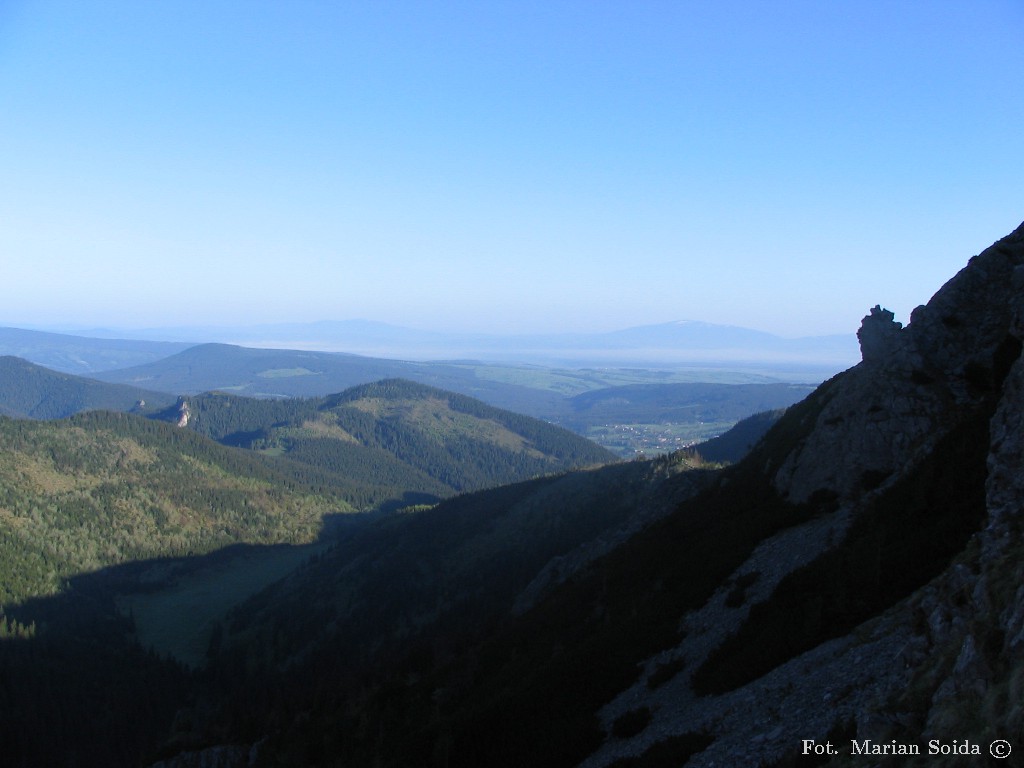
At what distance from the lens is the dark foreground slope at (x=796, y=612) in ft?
49.5

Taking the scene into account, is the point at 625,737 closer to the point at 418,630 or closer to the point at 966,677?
the point at 966,677

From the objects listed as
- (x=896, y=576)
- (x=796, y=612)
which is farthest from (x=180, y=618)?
(x=896, y=576)

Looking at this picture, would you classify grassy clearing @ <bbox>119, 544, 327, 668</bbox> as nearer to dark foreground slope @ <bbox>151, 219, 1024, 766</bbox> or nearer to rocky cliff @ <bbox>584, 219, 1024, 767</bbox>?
dark foreground slope @ <bbox>151, 219, 1024, 766</bbox>

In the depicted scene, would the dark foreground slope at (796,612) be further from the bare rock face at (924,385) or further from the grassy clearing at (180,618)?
the grassy clearing at (180,618)

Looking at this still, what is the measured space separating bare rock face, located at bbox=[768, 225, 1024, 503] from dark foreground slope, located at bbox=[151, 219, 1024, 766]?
0.38 feet

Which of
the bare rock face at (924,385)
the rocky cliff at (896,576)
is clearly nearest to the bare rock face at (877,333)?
the rocky cliff at (896,576)

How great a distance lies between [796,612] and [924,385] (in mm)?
17957

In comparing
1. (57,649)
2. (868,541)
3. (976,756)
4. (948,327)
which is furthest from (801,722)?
(57,649)

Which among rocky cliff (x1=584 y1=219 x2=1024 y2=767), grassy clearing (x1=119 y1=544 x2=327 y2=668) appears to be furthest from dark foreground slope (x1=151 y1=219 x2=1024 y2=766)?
grassy clearing (x1=119 y1=544 x2=327 y2=668)

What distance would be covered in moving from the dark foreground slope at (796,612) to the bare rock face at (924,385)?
12cm

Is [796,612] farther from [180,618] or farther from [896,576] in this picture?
[180,618]

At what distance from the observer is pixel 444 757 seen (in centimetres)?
2880

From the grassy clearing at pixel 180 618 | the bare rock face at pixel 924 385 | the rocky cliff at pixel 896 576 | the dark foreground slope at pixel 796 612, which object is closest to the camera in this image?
the rocky cliff at pixel 896 576

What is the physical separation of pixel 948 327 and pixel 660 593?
2136cm
